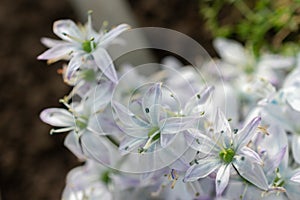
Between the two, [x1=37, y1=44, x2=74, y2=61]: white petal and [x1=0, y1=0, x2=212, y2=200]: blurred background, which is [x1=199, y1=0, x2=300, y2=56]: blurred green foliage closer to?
[x1=0, y1=0, x2=212, y2=200]: blurred background

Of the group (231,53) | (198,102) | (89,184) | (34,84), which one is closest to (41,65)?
(34,84)

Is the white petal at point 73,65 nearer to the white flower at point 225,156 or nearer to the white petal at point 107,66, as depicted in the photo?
the white petal at point 107,66

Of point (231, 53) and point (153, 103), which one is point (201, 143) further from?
point (231, 53)

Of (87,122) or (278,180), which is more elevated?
(87,122)

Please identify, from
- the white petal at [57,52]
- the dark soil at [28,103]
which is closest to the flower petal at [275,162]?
the white petal at [57,52]

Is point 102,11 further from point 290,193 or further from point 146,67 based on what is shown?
point 290,193

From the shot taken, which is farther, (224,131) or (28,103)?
(28,103)

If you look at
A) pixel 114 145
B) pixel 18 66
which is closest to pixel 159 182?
pixel 114 145
